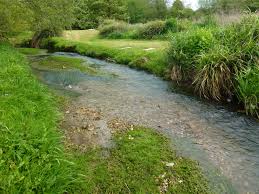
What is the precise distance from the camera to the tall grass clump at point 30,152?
4.46m

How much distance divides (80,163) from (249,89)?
573cm

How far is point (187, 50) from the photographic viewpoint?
483 inches

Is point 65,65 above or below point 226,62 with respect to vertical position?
below

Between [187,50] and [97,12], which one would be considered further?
[97,12]

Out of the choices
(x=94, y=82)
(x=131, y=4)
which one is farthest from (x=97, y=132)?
(x=131, y=4)

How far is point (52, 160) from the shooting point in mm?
5141

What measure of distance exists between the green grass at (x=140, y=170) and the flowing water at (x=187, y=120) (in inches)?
13.6

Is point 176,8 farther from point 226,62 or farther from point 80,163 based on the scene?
point 80,163

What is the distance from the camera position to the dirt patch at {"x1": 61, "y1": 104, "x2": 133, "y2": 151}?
6.75m

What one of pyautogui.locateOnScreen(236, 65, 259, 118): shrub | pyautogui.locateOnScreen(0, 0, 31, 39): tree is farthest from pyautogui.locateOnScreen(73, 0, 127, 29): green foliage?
pyautogui.locateOnScreen(236, 65, 259, 118): shrub

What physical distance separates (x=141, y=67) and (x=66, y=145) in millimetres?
9520

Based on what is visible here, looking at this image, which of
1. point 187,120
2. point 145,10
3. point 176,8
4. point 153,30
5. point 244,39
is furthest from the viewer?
point 145,10

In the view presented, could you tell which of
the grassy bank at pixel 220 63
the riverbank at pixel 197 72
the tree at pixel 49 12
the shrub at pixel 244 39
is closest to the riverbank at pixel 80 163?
the riverbank at pixel 197 72

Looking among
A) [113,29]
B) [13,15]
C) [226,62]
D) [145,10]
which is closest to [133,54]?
[13,15]
